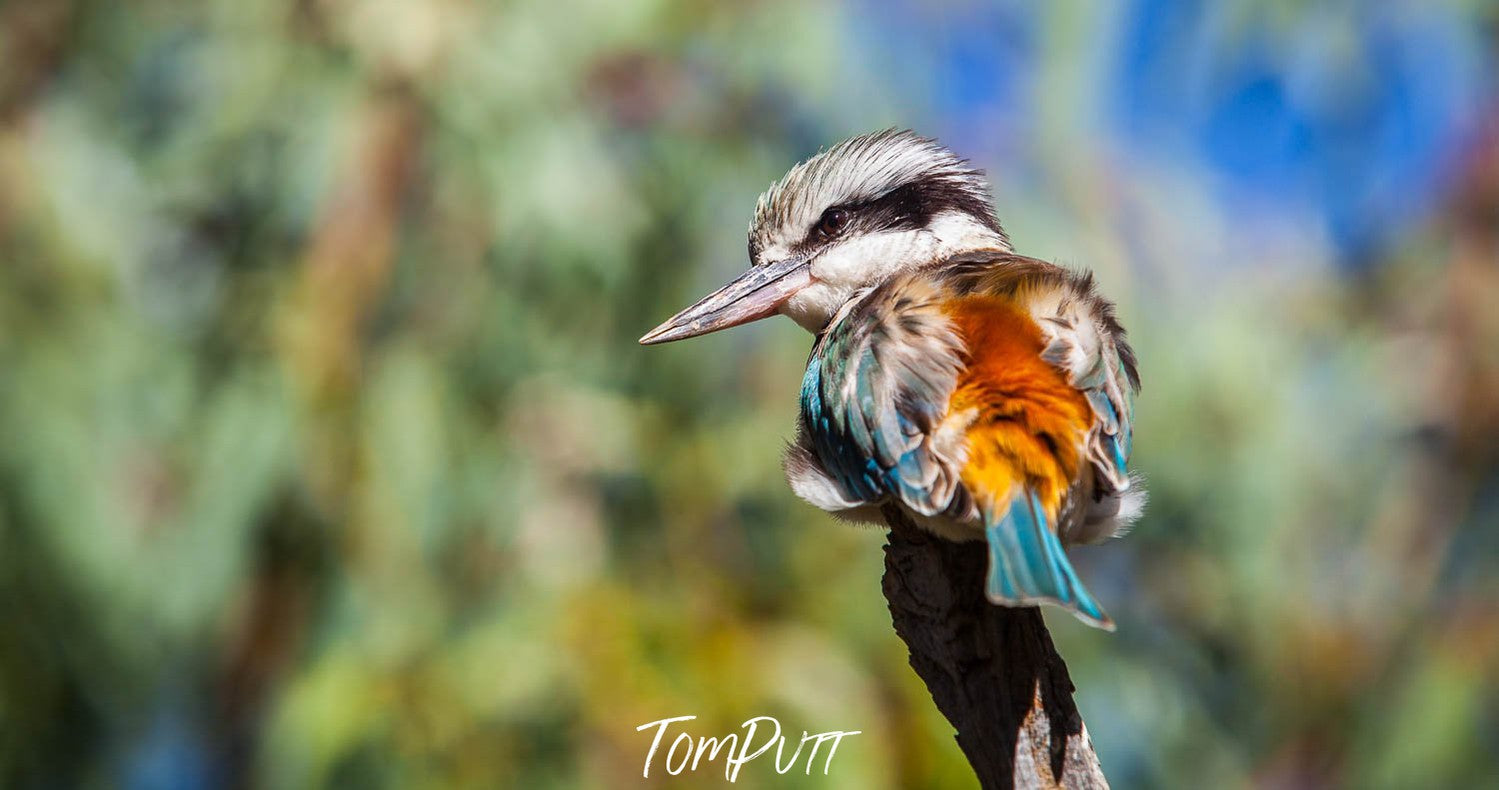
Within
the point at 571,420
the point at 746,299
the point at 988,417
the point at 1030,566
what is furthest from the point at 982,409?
the point at 571,420

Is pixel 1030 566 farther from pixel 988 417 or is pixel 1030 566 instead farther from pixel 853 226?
pixel 853 226

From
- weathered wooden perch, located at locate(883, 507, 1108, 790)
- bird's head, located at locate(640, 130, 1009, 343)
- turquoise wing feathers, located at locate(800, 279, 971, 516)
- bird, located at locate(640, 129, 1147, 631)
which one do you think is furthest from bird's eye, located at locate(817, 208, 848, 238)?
weathered wooden perch, located at locate(883, 507, 1108, 790)

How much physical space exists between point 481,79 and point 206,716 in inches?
61.0

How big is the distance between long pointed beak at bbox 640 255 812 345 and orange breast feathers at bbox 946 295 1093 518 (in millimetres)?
456

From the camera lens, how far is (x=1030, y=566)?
1213 millimetres

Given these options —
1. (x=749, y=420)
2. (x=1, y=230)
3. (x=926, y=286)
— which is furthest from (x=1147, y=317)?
(x=1, y=230)

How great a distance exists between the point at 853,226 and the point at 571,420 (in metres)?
1.58

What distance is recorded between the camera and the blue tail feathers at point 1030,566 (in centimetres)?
116

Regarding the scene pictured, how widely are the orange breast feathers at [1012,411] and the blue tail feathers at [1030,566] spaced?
2cm

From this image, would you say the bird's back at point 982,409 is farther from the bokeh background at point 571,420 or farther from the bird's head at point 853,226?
the bokeh background at point 571,420

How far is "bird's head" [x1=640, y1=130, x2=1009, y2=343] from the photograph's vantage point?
6.27 ft

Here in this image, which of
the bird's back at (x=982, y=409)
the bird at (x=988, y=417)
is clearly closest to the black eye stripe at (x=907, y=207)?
the bird at (x=988, y=417)

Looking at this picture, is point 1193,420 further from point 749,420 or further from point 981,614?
point 981,614

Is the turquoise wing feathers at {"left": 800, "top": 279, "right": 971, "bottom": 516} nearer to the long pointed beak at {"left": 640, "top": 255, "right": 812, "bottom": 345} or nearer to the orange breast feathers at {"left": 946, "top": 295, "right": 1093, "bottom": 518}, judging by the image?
the orange breast feathers at {"left": 946, "top": 295, "right": 1093, "bottom": 518}
